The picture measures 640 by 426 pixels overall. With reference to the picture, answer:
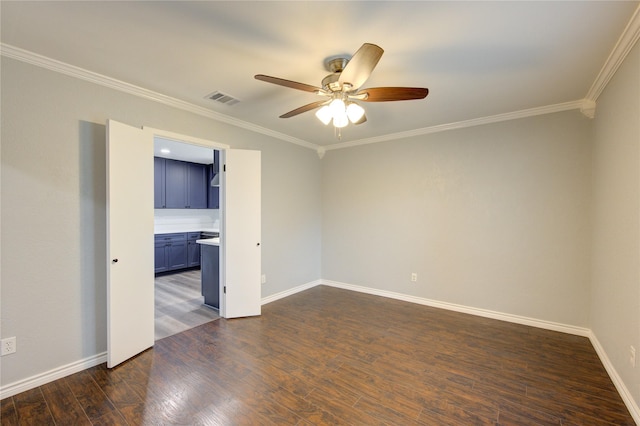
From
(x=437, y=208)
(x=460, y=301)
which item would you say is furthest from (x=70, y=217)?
(x=460, y=301)

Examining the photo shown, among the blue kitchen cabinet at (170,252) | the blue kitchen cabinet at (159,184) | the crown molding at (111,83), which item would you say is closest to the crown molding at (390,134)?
the crown molding at (111,83)

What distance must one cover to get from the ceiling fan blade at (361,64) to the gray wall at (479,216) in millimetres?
2475

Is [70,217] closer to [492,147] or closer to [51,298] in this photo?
[51,298]

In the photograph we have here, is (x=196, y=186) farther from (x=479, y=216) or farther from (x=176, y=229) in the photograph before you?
(x=479, y=216)

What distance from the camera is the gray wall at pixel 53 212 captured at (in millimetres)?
2055

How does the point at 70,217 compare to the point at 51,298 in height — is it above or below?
above

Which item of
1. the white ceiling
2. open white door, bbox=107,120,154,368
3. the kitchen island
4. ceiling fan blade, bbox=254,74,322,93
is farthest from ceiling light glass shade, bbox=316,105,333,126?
the kitchen island

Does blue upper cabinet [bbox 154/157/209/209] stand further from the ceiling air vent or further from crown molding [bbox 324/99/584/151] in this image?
crown molding [bbox 324/99/584/151]

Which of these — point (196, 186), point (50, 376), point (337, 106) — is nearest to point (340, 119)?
point (337, 106)

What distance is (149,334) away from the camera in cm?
274

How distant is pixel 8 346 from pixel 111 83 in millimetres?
2258

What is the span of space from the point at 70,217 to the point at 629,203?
433 cm

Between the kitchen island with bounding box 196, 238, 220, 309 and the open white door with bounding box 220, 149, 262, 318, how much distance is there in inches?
12.6

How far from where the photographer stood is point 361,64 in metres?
1.69
